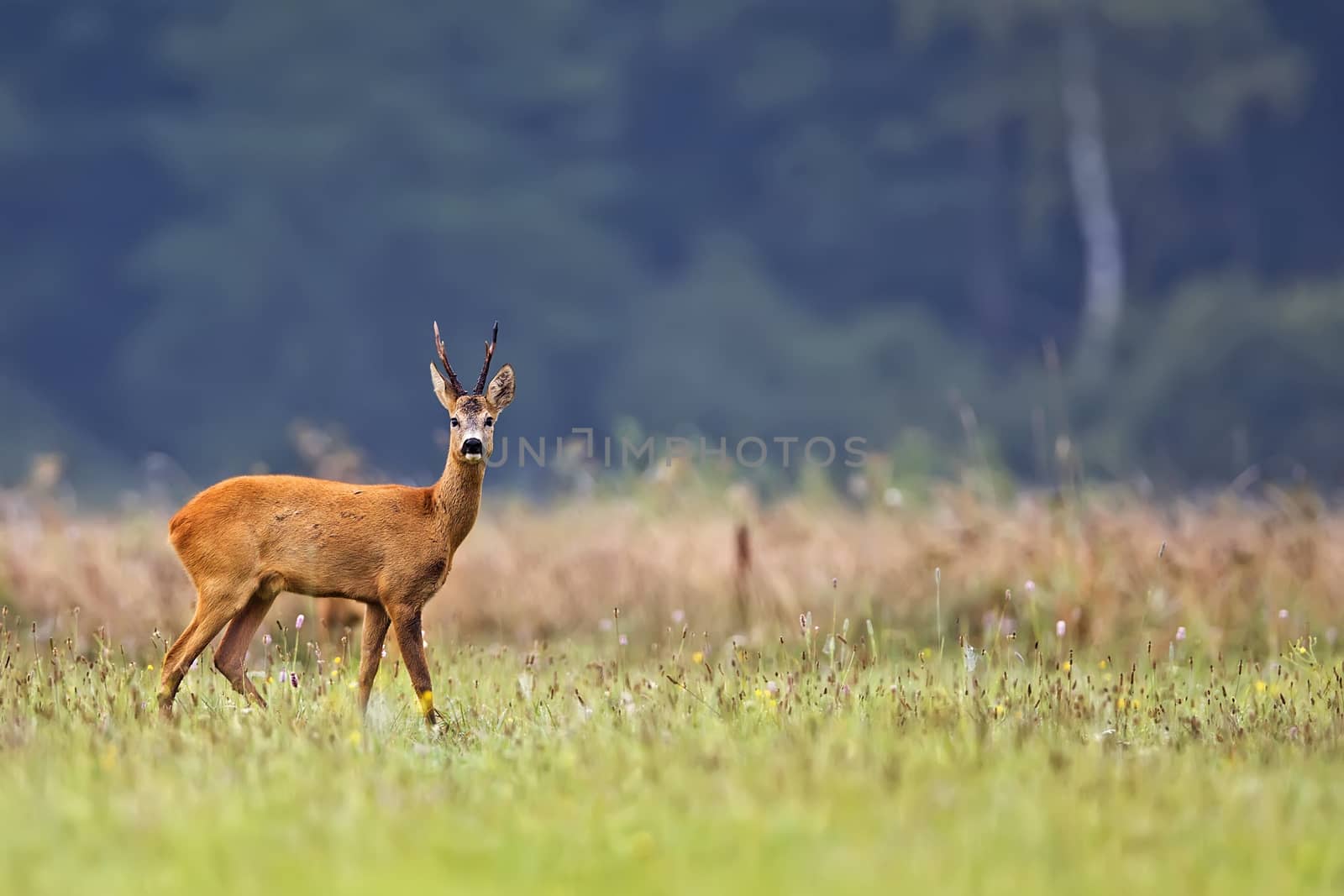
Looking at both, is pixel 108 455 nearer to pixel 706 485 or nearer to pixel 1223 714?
pixel 706 485

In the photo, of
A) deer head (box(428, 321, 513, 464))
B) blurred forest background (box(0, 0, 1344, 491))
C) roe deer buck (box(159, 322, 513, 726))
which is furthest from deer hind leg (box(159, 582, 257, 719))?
blurred forest background (box(0, 0, 1344, 491))

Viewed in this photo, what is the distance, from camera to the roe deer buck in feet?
22.0

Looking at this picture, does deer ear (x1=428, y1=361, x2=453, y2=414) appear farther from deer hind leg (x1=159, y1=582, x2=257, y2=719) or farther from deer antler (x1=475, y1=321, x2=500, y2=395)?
deer hind leg (x1=159, y1=582, x2=257, y2=719)

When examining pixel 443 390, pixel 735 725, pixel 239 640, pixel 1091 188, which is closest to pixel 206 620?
pixel 239 640

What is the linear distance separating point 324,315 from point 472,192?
4288 millimetres

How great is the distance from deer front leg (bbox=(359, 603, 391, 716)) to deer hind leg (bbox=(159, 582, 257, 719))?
49 cm

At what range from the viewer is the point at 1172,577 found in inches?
387

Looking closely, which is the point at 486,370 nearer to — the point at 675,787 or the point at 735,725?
the point at 735,725

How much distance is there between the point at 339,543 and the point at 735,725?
1.66 metres

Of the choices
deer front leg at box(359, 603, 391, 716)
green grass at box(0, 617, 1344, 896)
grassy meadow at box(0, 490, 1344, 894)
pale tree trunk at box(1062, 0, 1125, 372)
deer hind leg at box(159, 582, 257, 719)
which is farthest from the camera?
pale tree trunk at box(1062, 0, 1125, 372)

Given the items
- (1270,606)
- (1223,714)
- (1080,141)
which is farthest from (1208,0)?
(1223,714)

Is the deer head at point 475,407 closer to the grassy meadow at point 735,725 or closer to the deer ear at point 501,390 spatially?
the deer ear at point 501,390

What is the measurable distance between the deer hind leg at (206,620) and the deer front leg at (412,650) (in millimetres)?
544

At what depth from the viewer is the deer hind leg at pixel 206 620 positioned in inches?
263
